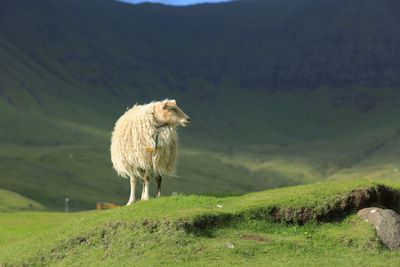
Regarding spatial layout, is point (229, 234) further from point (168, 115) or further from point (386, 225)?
point (168, 115)

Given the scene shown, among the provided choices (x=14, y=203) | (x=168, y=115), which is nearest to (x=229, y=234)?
(x=168, y=115)

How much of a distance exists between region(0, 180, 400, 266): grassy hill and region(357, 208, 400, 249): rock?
34 centimetres

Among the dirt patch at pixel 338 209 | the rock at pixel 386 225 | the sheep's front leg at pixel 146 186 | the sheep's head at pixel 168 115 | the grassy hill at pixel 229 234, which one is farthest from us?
the sheep's head at pixel 168 115

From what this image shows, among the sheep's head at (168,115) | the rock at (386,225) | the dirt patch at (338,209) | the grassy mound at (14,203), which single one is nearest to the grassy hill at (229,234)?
the dirt patch at (338,209)

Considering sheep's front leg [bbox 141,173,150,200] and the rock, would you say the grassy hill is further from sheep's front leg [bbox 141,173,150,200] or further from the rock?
sheep's front leg [bbox 141,173,150,200]

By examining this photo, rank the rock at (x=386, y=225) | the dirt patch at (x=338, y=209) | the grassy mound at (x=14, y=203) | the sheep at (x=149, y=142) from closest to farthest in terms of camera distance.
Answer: the rock at (x=386, y=225) < the dirt patch at (x=338, y=209) < the sheep at (x=149, y=142) < the grassy mound at (x=14, y=203)

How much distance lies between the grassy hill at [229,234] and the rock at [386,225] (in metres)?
0.34

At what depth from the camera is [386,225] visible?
2150 centimetres

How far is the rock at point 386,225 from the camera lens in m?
21.2

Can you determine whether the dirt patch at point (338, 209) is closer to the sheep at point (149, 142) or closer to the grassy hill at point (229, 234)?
the grassy hill at point (229, 234)

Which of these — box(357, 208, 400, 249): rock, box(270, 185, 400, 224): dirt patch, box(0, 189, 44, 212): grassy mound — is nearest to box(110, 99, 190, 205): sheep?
box(270, 185, 400, 224): dirt patch

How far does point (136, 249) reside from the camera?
2034 centimetres

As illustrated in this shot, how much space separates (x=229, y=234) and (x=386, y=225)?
4.94m

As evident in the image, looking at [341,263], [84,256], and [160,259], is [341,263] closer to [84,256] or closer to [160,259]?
[160,259]
